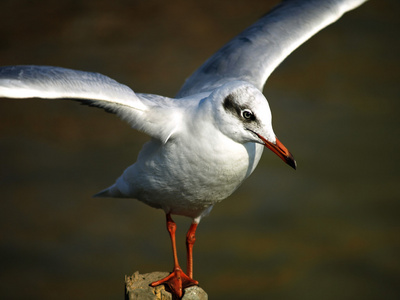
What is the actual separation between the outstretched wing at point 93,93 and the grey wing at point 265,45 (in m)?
0.69

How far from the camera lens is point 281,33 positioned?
12.4 feet

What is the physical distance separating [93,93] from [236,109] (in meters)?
0.65

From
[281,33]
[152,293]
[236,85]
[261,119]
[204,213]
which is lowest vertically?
[152,293]

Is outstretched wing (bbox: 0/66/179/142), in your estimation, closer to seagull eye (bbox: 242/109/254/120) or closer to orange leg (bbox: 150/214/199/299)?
seagull eye (bbox: 242/109/254/120)

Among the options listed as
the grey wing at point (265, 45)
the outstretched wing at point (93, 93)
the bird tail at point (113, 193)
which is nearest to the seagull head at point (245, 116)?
the outstretched wing at point (93, 93)

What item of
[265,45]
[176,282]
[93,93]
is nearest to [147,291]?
[176,282]

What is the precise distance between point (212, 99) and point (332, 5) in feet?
5.37

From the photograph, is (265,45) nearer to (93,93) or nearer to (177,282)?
(93,93)

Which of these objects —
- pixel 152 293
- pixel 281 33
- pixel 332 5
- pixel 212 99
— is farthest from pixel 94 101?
pixel 332 5

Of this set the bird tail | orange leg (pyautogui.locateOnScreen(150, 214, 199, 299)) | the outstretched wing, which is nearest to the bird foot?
orange leg (pyautogui.locateOnScreen(150, 214, 199, 299))

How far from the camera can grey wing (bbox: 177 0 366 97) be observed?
355cm

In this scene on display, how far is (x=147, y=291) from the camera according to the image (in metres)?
2.98

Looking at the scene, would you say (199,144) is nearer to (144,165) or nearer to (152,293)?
(144,165)

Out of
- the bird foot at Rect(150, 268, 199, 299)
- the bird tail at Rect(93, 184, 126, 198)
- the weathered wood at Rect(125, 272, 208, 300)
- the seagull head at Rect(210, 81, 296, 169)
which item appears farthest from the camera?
the bird tail at Rect(93, 184, 126, 198)
